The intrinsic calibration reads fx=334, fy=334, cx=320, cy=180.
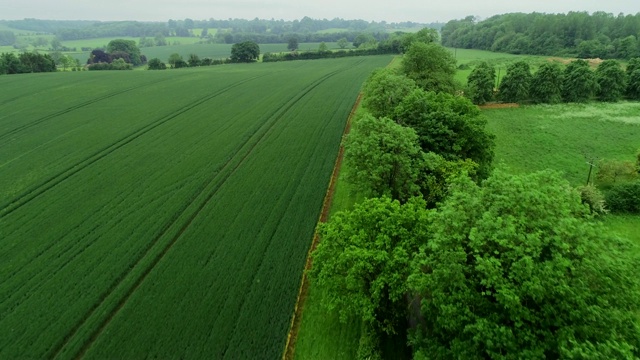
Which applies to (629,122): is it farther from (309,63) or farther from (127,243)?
(309,63)

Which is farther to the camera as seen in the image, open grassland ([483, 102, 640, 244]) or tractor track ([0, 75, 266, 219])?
open grassland ([483, 102, 640, 244])

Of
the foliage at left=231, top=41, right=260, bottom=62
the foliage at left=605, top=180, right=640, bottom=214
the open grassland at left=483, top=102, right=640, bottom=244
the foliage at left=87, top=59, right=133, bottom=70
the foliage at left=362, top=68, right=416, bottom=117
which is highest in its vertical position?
the foliage at left=231, top=41, right=260, bottom=62

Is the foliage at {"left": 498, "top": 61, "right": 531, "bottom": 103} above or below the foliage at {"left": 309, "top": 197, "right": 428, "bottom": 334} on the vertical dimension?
above

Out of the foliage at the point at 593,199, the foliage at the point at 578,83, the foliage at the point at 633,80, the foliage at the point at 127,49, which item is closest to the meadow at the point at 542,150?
the foliage at the point at 593,199

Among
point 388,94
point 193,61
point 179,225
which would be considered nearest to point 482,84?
point 388,94

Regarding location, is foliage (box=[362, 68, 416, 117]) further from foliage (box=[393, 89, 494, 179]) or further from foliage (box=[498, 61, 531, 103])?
foliage (box=[498, 61, 531, 103])

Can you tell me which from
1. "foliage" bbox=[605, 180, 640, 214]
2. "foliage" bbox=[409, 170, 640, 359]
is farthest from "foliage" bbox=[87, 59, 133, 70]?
"foliage" bbox=[605, 180, 640, 214]
